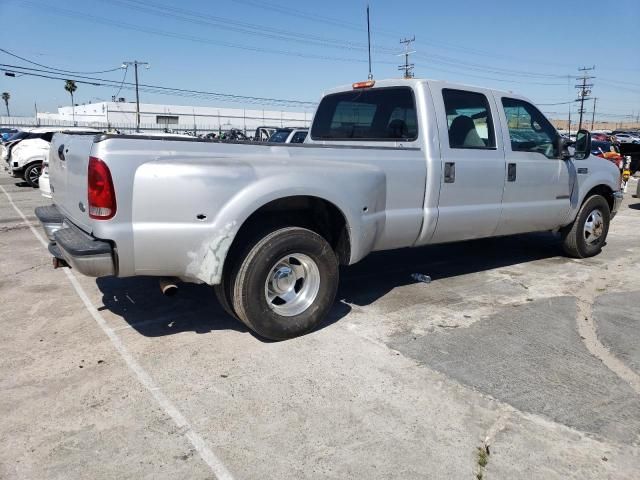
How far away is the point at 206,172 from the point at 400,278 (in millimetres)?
3101

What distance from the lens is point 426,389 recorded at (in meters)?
3.38

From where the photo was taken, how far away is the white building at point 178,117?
283 ft

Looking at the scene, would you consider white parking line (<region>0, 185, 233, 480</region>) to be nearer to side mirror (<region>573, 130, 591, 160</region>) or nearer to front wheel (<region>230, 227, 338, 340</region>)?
front wheel (<region>230, 227, 338, 340</region>)

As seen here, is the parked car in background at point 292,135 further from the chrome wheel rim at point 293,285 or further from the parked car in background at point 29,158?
the chrome wheel rim at point 293,285

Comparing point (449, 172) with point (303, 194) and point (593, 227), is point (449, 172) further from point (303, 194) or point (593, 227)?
point (593, 227)

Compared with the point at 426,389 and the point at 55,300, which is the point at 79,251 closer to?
the point at 55,300

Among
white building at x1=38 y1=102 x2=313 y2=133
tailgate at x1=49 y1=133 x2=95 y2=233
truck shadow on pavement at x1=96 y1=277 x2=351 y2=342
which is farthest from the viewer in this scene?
white building at x1=38 y1=102 x2=313 y2=133

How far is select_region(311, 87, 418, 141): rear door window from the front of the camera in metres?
5.11

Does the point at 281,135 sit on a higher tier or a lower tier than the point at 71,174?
higher

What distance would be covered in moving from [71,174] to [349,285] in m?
2.92

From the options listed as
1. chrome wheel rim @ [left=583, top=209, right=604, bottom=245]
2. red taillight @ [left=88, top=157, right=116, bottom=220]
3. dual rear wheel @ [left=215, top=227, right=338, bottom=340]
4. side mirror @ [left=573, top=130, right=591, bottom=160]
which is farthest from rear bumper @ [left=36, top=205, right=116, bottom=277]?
chrome wheel rim @ [left=583, top=209, right=604, bottom=245]

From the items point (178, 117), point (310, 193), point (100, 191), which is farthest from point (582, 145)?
point (178, 117)

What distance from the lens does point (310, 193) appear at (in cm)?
394

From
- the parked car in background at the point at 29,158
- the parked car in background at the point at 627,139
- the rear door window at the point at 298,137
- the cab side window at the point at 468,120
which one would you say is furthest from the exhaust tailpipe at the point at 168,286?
the parked car in background at the point at 627,139
